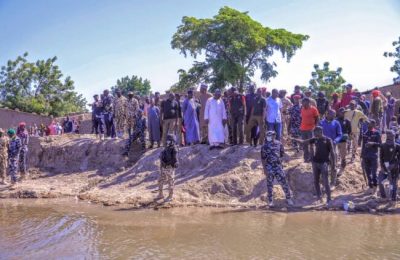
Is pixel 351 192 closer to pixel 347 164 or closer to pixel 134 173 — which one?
pixel 347 164

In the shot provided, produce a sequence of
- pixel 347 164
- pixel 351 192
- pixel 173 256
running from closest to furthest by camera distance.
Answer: pixel 173 256
pixel 351 192
pixel 347 164

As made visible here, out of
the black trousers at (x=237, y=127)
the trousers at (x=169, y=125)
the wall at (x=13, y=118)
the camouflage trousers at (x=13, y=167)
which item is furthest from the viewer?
the wall at (x=13, y=118)

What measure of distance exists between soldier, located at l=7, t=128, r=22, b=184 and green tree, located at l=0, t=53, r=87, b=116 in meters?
20.0

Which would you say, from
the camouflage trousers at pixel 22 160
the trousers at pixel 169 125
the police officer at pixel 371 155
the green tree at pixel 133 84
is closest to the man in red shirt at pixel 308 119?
the police officer at pixel 371 155

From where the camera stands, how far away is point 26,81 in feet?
118

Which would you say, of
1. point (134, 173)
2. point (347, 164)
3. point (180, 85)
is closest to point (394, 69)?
point (180, 85)

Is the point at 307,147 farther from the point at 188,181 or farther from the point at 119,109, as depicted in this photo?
the point at 119,109

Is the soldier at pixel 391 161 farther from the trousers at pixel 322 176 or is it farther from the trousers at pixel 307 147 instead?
the trousers at pixel 307 147

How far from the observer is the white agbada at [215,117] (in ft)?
43.6

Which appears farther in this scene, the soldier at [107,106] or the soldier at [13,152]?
the soldier at [107,106]

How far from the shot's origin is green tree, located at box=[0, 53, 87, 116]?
34875 mm

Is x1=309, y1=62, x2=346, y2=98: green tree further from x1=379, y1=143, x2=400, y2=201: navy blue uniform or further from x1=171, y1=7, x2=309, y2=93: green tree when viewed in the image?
x1=379, y1=143, x2=400, y2=201: navy blue uniform

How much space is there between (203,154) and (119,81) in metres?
42.0

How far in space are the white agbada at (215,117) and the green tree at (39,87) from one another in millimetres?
23594
